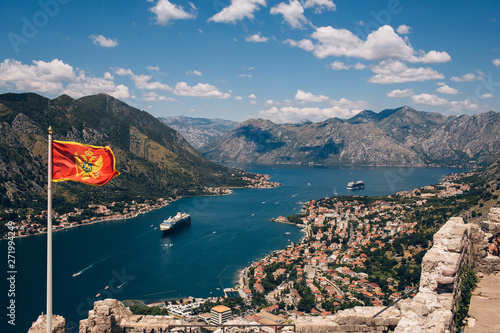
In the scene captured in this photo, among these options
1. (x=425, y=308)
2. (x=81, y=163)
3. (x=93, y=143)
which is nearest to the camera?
(x=425, y=308)

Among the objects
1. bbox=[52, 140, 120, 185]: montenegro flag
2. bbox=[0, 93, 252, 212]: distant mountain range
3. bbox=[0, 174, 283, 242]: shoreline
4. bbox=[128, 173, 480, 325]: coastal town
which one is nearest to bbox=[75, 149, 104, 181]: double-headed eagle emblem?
bbox=[52, 140, 120, 185]: montenegro flag

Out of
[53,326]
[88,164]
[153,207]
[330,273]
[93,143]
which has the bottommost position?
[153,207]

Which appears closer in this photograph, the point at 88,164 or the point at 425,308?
the point at 425,308

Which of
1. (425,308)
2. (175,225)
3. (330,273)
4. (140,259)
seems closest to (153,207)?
Result: (175,225)

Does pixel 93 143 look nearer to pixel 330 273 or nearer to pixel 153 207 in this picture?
pixel 153 207

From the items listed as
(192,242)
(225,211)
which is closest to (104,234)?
(192,242)

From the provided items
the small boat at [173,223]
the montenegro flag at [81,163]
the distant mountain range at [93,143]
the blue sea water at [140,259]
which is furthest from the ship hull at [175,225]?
the montenegro flag at [81,163]
